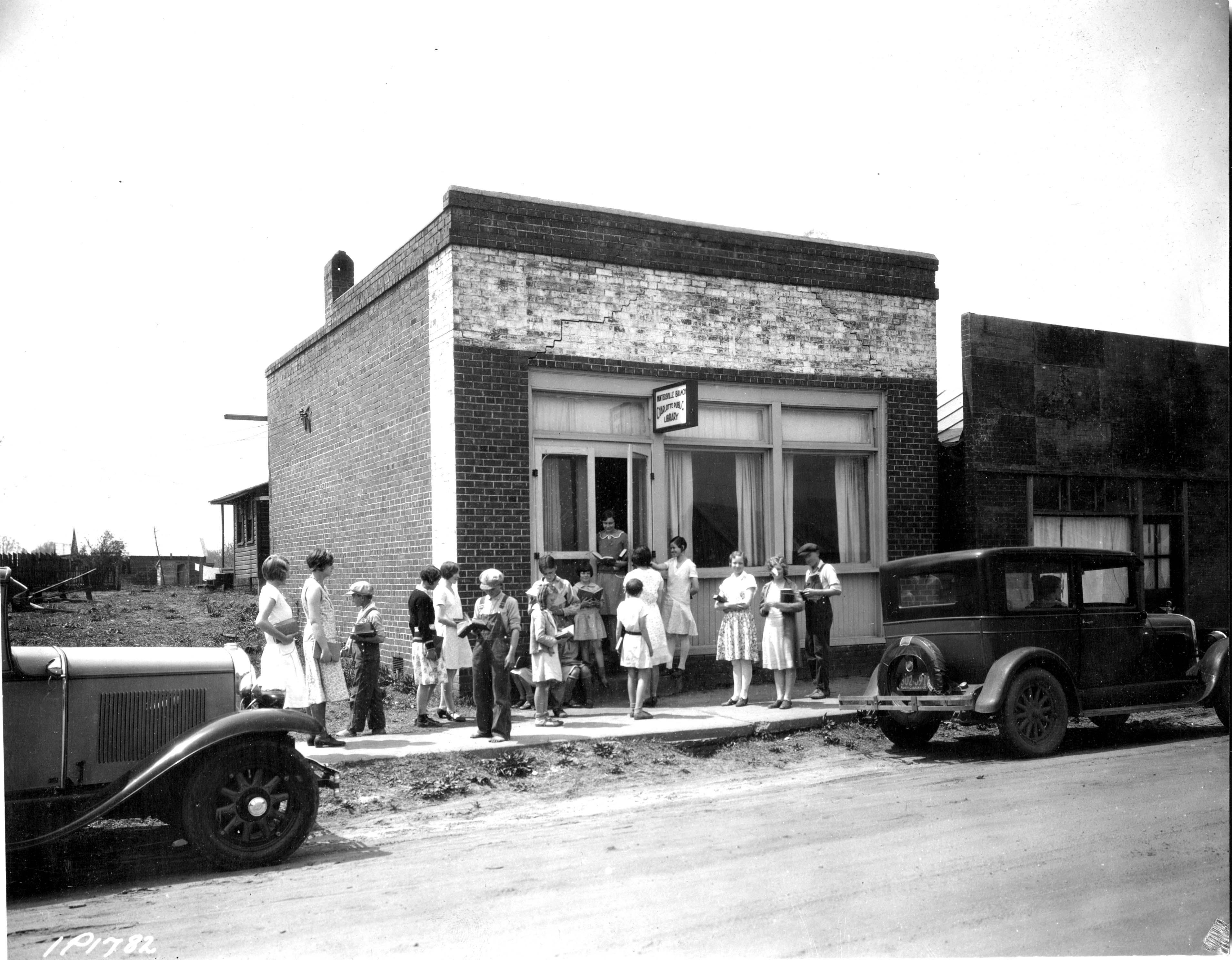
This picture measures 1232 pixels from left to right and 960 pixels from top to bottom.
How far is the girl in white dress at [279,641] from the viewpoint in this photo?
25.9 ft

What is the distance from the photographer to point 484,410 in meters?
11.1

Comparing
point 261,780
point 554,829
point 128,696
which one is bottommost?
point 554,829

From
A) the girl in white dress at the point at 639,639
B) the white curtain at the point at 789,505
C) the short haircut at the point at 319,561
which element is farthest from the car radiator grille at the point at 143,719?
the white curtain at the point at 789,505

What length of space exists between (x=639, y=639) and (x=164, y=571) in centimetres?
1506

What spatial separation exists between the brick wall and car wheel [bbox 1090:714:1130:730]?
7.47m

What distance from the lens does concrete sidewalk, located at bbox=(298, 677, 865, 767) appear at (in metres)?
8.49

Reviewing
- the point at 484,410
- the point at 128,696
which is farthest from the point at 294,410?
the point at 128,696

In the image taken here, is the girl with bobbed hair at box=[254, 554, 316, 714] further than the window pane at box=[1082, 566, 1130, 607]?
No

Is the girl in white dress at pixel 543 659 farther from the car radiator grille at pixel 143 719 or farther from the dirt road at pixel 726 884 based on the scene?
the car radiator grille at pixel 143 719

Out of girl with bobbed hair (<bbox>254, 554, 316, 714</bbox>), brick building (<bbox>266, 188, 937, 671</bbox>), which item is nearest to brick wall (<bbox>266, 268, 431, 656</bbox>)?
brick building (<bbox>266, 188, 937, 671</bbox>)

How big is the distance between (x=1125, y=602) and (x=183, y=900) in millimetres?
8314

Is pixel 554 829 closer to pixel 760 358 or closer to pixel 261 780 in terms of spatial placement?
pixel 261 780

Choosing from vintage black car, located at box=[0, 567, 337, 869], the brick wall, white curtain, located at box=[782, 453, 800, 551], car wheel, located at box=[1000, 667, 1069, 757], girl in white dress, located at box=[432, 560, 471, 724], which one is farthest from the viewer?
white curtain, located at box=[782, 453, 800, 551]

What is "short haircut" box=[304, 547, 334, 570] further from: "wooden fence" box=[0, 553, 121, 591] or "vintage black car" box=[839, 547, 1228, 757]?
"vintage black car" box=[839, 547, 1228, 757]
